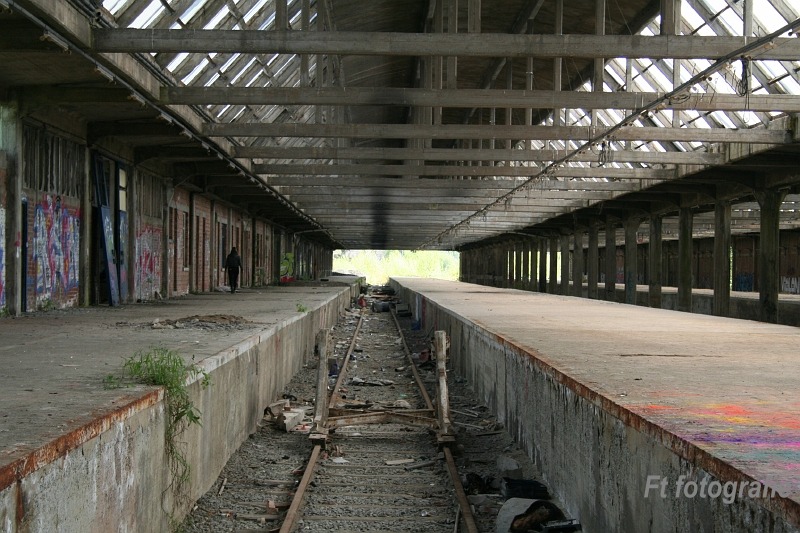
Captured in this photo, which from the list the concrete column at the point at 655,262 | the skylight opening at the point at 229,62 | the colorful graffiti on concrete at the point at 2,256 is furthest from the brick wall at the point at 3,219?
the concrete column at the point at 655,262

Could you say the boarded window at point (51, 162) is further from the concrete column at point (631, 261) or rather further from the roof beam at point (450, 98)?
the concrete column at point (631, 261)

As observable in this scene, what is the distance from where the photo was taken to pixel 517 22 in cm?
1834

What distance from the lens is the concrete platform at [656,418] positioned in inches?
139

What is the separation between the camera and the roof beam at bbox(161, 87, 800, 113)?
527 inches

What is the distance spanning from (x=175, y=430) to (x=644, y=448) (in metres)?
3.33

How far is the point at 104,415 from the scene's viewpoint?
15.0 ft

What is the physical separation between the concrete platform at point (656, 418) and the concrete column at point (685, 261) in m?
16.1

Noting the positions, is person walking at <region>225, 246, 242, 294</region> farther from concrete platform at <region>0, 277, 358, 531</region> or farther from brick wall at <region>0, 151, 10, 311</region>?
concrete platform at <region>0, 277, 358, 531</region>

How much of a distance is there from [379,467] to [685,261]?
21246 mm

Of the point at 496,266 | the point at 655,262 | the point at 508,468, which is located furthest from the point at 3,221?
the point at 496,266

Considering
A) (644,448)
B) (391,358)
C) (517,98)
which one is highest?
(517,98)

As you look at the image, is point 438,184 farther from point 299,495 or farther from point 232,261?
point 299,495

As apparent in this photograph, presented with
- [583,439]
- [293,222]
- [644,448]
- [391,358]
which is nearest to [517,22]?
[391,358]

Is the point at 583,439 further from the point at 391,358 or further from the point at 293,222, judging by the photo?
the point at 293,222
